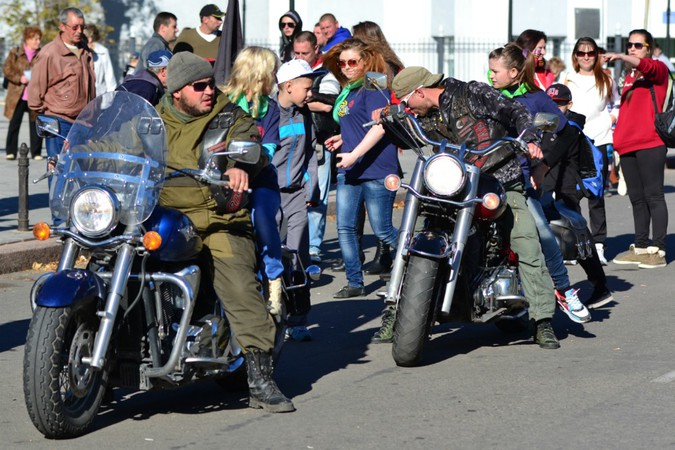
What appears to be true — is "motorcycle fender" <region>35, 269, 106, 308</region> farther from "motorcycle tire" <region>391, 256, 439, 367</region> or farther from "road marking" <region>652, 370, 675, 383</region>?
"road marking" <region>652, 370, 675, 383</region>

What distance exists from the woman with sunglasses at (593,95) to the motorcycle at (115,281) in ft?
20.8

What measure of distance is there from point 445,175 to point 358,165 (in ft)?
9.02

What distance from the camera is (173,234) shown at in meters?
5.59

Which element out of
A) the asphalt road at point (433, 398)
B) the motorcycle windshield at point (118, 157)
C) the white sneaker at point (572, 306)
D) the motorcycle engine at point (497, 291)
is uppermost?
the motorcycle windshield at point (118, 157)

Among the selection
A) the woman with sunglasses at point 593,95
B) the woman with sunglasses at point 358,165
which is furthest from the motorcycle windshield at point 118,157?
the woman with sunglasses at point 593,95

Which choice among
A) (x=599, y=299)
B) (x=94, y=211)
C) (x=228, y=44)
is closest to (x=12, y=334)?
(x=94, y=211)

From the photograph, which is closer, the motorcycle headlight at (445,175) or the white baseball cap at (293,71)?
the motorcycle headlight at (445,175)

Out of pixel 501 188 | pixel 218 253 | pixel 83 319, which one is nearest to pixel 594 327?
pixel 501 188

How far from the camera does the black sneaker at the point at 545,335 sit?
7691 mm

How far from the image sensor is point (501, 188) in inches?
283

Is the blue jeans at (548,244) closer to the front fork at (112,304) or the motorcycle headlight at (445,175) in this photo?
the motorcycle headlight at (445,175)

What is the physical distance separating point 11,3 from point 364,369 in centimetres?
3069

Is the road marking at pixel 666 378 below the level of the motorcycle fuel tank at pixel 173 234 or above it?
below

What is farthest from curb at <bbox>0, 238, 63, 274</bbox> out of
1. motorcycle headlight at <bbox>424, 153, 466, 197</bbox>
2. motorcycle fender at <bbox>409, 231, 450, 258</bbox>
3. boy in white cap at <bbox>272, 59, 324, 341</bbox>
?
motorcycle headlight at <bbox>424, 153, 466, 197</bbox>
